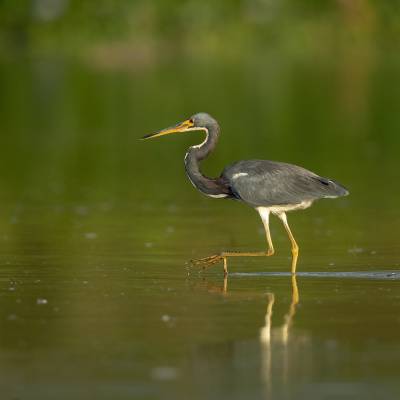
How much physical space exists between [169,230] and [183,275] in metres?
3.19

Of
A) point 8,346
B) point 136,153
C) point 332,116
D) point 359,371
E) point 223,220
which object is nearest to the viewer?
point 359,371

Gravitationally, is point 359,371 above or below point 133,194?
above

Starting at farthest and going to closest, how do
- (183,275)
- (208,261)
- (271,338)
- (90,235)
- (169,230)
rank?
(169,230)
(90,235)
(208,261)
(183,275)
(271,338)

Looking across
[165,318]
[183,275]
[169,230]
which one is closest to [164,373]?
[165,318]

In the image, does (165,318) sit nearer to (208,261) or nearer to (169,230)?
(208,261)

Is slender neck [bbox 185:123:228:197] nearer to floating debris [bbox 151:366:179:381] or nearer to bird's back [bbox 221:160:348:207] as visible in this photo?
bird's back [bbox 221:160:348:207]

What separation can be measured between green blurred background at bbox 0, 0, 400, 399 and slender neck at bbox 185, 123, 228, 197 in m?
0.59

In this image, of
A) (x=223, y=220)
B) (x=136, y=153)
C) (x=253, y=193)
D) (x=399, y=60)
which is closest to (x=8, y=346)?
(x=253, y=193)

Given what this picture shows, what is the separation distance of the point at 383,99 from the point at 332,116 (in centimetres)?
471

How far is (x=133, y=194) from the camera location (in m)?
18.3

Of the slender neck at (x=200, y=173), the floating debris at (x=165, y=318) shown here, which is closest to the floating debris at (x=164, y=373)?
the floating debris at (x=165, y=318)

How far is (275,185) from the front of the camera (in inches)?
482

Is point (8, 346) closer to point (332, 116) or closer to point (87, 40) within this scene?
point (332, 116)

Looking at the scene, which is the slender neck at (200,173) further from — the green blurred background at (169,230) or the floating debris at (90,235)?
the floating debris at (90,235)
